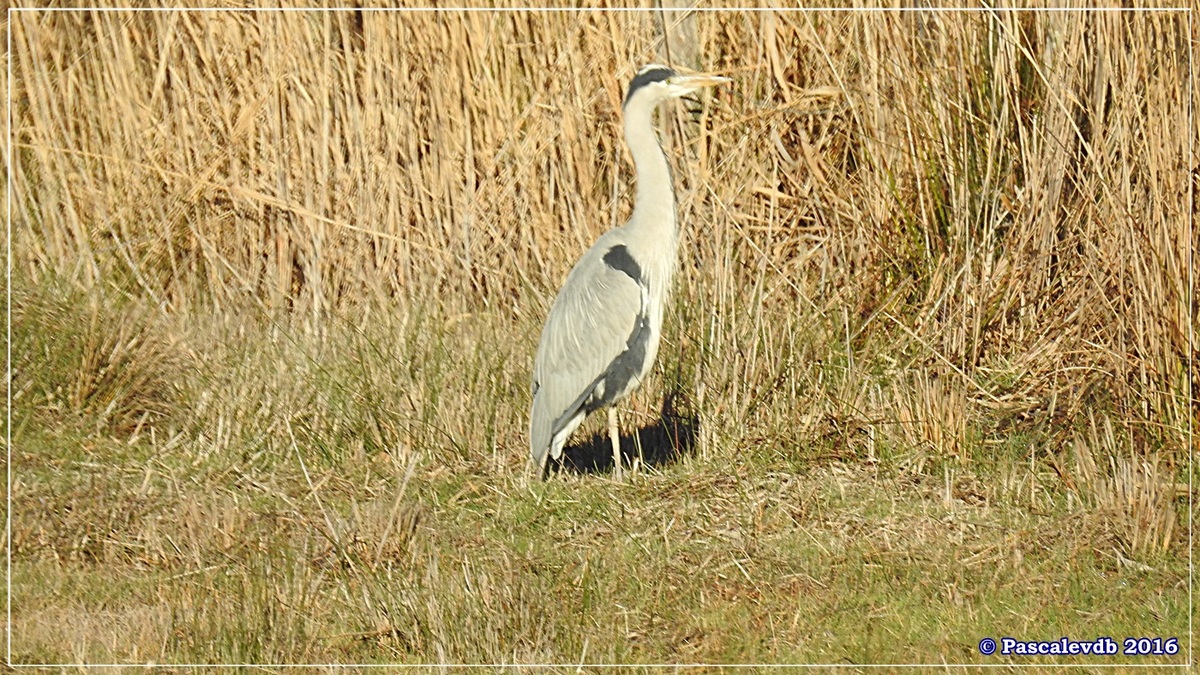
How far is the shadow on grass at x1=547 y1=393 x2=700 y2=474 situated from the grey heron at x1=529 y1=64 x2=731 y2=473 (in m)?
0.16

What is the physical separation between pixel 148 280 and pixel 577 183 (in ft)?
6.50

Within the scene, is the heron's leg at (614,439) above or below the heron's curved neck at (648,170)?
below

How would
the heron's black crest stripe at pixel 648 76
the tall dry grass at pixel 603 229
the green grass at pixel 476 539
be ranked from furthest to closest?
the heron's black crest stripe at pixel 648 76, the tall dry grass at pixel 603 229, the green grass at pixel 476 539

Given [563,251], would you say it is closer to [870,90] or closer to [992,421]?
[870,90]

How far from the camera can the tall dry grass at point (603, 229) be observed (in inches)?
193

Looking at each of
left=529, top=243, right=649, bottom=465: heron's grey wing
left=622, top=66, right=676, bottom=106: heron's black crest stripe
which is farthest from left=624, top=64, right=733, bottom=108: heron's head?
left=529, top=243, right=649, bottom=465: heron's grey wing

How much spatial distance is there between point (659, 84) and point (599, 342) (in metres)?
0.95

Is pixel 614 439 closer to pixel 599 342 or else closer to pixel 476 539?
pixel 599 342

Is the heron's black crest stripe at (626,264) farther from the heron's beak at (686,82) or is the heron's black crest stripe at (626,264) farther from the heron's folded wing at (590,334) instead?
the heron's beak at (686,82)

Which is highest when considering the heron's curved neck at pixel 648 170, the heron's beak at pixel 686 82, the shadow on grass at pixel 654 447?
the heron's beak at pixel 686 82

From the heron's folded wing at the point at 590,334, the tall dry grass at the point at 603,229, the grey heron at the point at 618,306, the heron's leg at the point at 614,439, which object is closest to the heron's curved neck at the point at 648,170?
the grey heron at the point at 618,306

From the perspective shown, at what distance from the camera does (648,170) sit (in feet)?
17.0

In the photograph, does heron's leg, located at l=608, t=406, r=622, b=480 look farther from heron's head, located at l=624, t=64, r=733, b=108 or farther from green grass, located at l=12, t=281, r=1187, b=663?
heron's head, located at l=624, t=64, r=733, b=108

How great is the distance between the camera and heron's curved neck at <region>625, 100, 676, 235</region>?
5188 millimetres
